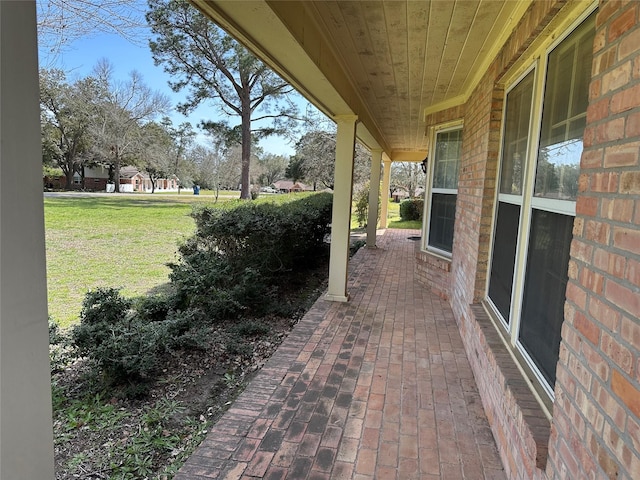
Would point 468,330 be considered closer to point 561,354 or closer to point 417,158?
point 561,354

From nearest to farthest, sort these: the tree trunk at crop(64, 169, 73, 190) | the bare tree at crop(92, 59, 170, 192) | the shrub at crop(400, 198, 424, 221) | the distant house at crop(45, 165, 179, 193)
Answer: the shrub at crop(400, 198, 424, 221), the bare tree at crop(92, 59, 170, 192), the tree trunk at crop(64, 169, 73, 190), the distant house at crop(45, 165, 179, 193)

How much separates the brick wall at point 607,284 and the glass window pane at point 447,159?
408cm

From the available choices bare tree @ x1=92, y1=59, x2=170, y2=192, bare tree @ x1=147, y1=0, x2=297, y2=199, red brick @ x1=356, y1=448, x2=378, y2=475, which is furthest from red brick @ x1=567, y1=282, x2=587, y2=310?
bare tree @ x1=92, y1=59, x2=170, y2=192

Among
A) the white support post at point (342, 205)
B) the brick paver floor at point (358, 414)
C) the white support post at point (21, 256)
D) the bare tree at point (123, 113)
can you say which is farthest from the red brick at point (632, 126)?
the bare tree at point (123, 113)

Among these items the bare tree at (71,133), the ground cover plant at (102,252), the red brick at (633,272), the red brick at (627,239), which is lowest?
the ground cover plant at (102,252)

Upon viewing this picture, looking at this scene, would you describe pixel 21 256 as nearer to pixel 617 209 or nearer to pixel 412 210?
pixel 617 209

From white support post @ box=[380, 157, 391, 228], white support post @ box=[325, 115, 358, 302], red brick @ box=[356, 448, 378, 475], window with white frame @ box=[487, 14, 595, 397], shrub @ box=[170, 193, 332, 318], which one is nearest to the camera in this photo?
window with white frame @ box=[487, 14, 595, 397]

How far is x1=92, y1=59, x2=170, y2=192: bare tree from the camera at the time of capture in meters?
26.0

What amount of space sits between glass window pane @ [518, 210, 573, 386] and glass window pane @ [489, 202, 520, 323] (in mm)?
378

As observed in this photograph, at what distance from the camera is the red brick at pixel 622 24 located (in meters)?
1.08

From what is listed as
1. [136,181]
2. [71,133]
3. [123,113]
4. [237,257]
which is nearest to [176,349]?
[237,257]

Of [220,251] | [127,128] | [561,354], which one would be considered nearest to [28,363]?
[561,354]

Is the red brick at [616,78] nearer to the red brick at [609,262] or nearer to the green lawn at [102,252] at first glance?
the red brick at [609,262]

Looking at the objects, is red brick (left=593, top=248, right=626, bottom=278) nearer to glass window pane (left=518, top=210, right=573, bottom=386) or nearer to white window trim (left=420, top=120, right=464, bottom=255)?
glass window pane (left=518, top=210, right=573, bottom=386)
